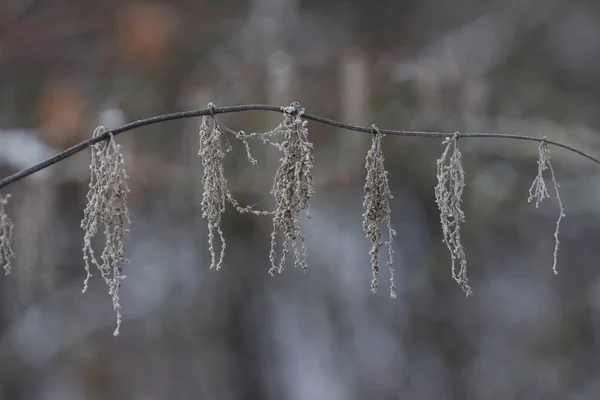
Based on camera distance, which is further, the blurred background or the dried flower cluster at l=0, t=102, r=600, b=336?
the blurred background

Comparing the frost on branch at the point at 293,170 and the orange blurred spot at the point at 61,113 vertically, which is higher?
the orange blurred spot at the point at 61,113

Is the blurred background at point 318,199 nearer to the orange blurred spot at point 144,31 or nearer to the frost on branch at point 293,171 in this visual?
the orange blurred spot at point 144,31

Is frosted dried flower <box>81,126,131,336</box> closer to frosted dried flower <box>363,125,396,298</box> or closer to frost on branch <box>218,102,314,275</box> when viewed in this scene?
frost on branch <box>218,102,314,275</box>

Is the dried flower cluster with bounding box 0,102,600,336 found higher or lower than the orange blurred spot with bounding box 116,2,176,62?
lower

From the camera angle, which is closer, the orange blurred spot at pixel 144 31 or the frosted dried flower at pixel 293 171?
the frosted dried flower at pixel 293 171

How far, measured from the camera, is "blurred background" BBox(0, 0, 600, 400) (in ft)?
6.55

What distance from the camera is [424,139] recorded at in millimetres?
2014

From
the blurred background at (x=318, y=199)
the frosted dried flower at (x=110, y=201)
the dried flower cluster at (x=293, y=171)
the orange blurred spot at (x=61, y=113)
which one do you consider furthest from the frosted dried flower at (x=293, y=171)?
the orange blurred spot at (x=61, y=113)

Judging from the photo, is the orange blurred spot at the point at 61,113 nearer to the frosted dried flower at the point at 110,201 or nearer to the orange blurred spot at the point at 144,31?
the orange blurred spot at the point at 144,31

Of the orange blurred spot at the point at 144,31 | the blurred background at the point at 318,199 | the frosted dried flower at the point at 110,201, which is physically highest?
the orange blurred spot at the point at 144,31

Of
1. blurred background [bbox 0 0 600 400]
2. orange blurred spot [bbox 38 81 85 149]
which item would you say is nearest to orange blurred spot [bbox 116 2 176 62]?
blurred background [bbox 0 0 600 400]

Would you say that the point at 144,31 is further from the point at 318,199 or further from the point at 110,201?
the point at 110,201

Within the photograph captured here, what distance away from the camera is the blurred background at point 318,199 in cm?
200

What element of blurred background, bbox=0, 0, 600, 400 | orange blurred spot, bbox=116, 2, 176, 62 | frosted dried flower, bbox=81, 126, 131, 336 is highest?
orange blurred spot, bbox=116, 2, 176, 62
